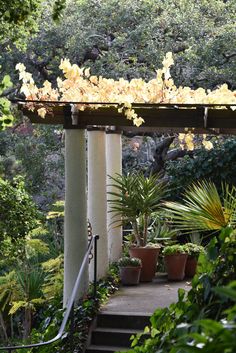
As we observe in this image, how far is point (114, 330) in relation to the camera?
344 inches

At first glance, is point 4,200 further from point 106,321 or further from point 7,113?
point 7,113

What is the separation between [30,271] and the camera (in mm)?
13258

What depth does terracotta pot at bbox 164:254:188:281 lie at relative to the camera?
35.8ft

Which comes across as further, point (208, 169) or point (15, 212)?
point (208, 169)

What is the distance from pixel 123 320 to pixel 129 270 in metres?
1.69

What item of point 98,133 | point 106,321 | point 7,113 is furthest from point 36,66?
point 7,113

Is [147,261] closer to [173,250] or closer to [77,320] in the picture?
[173,250]

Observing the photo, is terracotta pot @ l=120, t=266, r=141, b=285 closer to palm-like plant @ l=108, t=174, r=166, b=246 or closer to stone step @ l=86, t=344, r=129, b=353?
palm-like plant @ l=108, t=174, r=166, b=246

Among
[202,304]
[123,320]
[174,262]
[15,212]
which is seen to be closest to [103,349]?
[123,320]

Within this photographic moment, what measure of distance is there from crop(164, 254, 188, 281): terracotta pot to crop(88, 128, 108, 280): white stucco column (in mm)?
910

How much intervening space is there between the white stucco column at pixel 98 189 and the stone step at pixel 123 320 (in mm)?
1683

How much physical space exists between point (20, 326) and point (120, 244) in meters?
3.59

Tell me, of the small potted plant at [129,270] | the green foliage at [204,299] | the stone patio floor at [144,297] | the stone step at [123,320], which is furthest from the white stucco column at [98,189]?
the green foliage at [204,299]

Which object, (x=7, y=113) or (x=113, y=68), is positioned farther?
(x=113, y=68)
